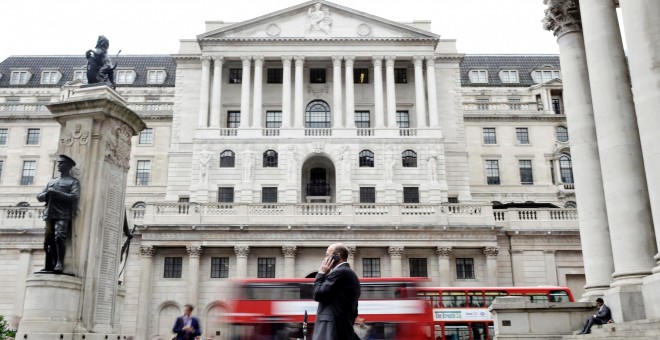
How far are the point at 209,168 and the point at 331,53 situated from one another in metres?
16.7

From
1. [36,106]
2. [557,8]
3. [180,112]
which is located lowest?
[557,8]

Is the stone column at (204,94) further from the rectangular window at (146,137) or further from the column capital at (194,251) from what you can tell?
the column capital at (194,251)

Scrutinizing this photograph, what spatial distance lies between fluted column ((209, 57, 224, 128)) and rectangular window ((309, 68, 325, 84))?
9.12 metres

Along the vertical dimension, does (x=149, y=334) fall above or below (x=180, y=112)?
below

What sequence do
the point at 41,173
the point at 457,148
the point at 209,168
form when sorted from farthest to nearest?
the point at 41,173 → the point at 457,148 → the point at 209,168

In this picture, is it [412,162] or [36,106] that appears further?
[36,106]

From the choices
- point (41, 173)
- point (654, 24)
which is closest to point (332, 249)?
point (654, 24)

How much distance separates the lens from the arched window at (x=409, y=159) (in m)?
54.9

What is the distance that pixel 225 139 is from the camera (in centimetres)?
5478

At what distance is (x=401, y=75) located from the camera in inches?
2426

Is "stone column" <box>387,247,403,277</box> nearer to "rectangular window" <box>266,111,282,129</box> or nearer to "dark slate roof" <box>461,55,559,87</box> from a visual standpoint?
"rectangular window" <box>266,111,282,129</box>

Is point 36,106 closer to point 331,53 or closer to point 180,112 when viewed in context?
point 180,112

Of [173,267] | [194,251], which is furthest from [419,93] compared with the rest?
[173,267]

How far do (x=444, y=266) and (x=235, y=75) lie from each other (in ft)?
99.6
